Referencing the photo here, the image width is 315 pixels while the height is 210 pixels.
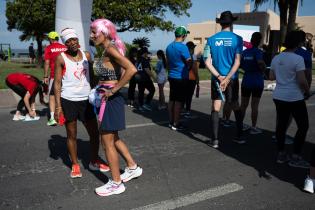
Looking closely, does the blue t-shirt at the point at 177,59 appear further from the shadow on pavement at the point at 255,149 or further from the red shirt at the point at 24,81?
the red shirt at the point at 24,81

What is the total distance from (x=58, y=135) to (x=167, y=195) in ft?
10.1

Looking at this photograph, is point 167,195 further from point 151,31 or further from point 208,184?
point 151,31

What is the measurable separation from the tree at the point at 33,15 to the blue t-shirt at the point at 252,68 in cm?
1569

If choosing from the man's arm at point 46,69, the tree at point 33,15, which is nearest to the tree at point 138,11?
the tree at point 33,15

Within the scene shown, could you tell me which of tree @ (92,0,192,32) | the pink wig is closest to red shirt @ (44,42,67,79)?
the pink wig

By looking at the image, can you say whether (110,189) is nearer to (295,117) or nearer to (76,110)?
(76,110)

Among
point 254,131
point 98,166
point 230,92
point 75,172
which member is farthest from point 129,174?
point 254,131

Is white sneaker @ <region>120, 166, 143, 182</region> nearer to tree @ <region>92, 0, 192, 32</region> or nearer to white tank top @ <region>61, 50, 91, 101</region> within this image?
white tank top @ <region>61, 50, 91, 101</region>

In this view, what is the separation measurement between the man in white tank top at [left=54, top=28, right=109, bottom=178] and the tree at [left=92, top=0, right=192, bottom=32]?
50.1ft

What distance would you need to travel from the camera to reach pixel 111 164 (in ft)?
11.5

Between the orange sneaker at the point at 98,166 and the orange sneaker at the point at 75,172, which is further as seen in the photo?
the orange sneaker at the point at 98,166

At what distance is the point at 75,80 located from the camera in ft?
12.4

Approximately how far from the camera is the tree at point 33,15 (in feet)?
61.8

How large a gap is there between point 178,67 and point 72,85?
2.74 metres
